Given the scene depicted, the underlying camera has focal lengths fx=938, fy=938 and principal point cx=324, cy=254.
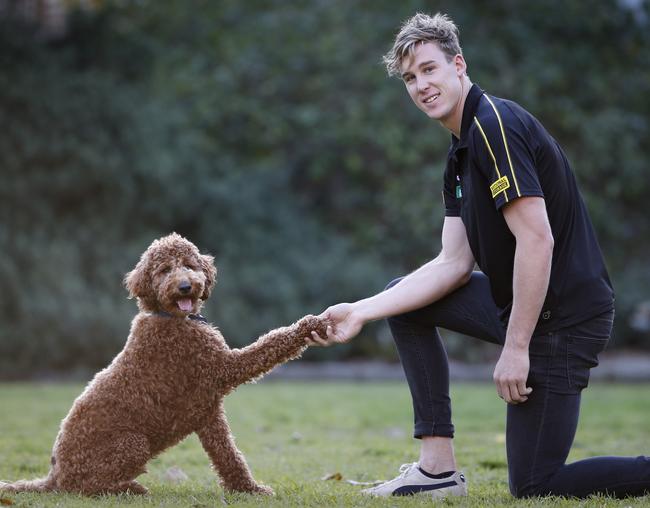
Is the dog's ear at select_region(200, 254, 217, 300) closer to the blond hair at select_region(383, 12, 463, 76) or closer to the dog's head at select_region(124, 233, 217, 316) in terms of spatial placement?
the dog's head at select_region(124, 233, 217, 316)

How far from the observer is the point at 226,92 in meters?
13.5

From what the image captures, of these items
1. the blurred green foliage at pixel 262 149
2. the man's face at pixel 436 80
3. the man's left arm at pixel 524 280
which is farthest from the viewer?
the blurred green foliage at pixel 262 149

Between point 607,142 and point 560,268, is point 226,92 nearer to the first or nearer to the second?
point 607,142

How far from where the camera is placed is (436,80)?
3.80 m

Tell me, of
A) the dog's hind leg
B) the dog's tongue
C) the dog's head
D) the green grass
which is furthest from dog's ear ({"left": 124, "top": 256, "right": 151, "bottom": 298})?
the green grass

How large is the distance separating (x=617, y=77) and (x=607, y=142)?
3.58ft

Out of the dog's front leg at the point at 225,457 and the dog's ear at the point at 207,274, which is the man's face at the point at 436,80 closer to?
the dog's ear at the point at 207,274

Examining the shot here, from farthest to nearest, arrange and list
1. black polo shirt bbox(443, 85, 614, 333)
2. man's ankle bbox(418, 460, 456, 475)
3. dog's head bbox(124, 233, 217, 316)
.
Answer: man's ankle bbox(418, 460, 456, 475) → dog's head bbox(124, 233, 217, 316) → black polo shirt bbox(443, 85, 614, 333)

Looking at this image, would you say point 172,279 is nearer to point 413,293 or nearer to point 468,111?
point 413,293

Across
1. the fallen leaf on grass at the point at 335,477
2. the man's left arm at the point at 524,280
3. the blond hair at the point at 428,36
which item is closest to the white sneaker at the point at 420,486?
the fallen leaf on grass at the point at 335,477

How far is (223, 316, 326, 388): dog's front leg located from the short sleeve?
0.95 meters

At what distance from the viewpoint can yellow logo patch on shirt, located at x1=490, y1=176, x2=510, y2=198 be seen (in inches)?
137

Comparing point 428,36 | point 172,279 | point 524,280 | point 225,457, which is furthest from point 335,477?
point 428,36

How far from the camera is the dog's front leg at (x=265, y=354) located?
3.78 m
